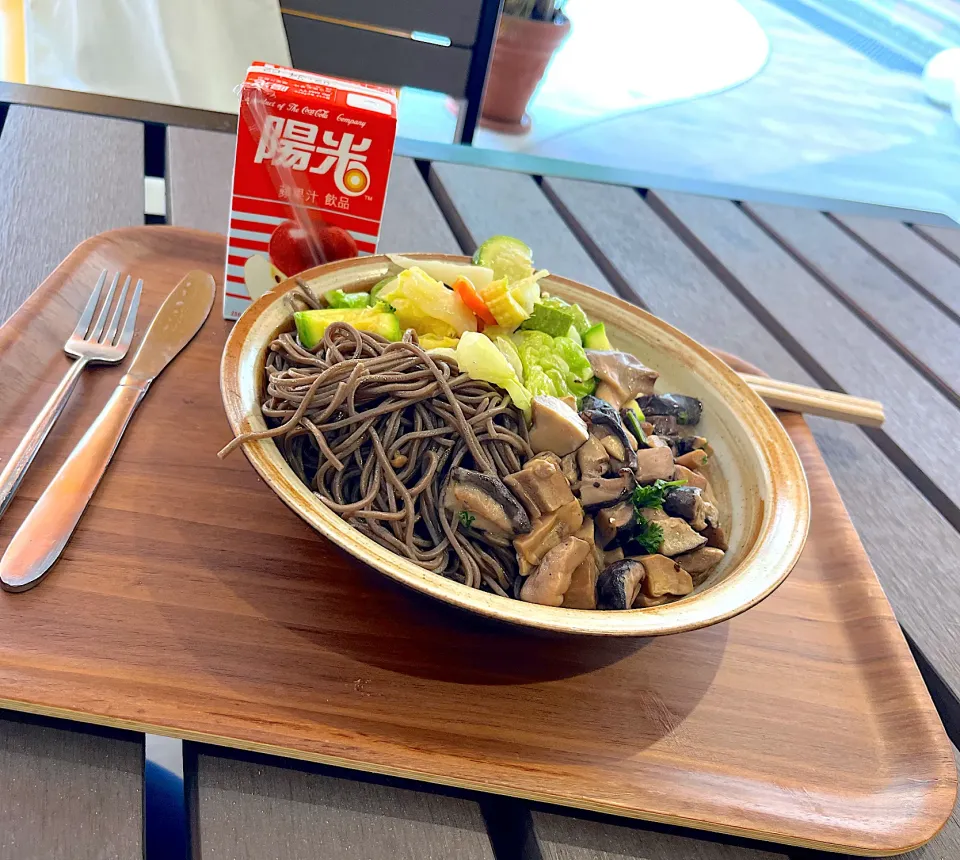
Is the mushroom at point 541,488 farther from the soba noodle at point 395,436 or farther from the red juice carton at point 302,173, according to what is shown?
the red juice carton at point 302,173

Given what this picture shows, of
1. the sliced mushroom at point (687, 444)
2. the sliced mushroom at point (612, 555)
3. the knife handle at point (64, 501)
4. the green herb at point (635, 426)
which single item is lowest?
the knife handle at point (64, 501)

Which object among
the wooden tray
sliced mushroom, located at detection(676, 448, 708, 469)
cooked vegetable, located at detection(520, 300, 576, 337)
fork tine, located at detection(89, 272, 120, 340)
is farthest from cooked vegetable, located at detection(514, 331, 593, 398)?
fork tine, located at detection(89, 272, 120, 340)

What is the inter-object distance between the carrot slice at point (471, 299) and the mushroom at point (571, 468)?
1.05 ft

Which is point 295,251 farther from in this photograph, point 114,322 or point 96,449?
point 96,449

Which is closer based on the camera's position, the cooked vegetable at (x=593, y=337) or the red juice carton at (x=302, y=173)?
the red juice carton at (x=302, y=173)

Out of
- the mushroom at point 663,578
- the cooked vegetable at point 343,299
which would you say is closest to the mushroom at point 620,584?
the mushroom at point 663,578

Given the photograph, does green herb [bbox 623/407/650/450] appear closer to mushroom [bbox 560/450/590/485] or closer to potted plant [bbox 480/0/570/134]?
mushroom [bbox 560/450/590/485]

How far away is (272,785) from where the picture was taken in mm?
946

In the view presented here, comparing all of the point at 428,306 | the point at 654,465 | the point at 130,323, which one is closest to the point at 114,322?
the point at 130,323

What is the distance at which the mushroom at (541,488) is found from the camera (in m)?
1.21

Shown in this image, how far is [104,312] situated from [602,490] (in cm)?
101

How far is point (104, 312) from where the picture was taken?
1.49m

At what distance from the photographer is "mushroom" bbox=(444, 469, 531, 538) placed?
1193 mm

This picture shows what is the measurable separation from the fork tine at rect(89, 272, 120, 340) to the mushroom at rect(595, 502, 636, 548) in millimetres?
982
